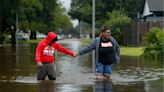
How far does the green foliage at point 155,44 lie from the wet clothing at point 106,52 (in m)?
15.6

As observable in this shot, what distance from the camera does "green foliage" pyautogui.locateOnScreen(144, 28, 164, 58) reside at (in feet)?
92.0

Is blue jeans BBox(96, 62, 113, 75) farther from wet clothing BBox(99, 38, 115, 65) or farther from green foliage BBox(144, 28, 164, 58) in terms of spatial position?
green foliage BBox(144, 28, 164, 58)

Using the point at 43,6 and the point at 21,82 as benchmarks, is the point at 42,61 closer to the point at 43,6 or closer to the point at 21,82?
the point at 21,82

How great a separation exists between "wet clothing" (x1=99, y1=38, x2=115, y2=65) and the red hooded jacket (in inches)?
38.1

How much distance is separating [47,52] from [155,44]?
17.0 m

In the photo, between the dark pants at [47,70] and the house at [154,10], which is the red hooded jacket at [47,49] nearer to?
the dark pants at [47,70]

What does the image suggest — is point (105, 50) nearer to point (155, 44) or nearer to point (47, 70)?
point (47, 70)

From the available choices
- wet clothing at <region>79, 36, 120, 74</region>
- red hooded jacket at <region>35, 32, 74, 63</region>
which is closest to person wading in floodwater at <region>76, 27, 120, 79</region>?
wet clothing at <region>79, 36, 120, 74</region>

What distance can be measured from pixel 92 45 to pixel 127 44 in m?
33.7

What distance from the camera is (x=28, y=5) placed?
65.0m

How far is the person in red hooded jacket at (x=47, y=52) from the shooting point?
40.9ft

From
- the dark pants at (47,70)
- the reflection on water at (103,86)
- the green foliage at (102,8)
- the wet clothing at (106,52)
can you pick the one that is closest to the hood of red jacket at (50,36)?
the dark pants at (47,70)

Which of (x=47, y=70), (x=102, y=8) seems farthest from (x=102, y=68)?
(x=102, y=8)

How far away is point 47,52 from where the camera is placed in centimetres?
1270
